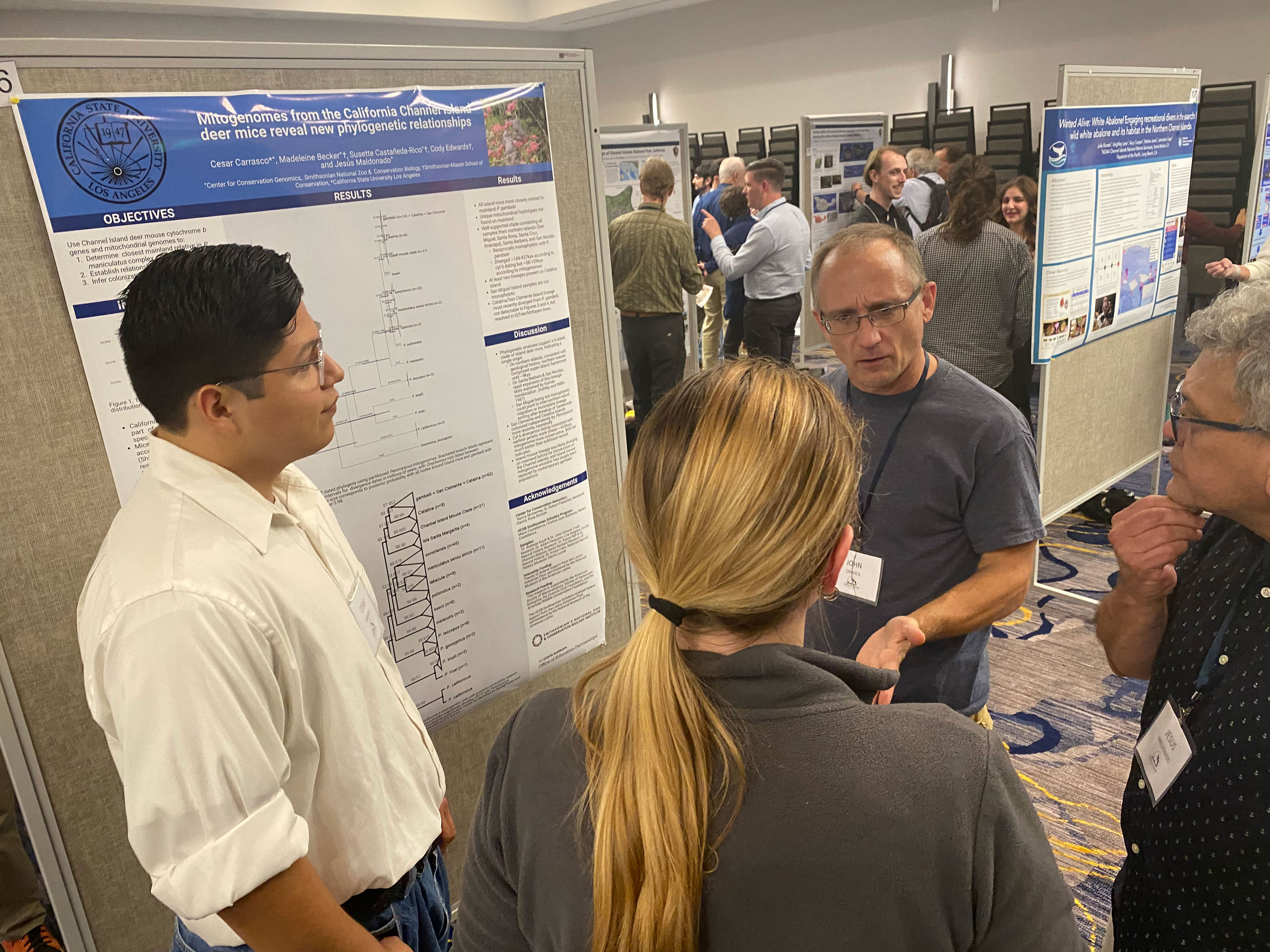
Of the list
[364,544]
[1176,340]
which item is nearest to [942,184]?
[1176,340]

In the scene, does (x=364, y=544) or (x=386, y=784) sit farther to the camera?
(x=364, y=544)

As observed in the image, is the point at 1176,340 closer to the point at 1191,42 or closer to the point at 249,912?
the point at 1191,42

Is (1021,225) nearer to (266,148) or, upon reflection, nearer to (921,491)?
(921,491)

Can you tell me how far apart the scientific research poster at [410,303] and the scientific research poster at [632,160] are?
13.5ft

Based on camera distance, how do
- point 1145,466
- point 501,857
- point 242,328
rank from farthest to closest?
point 1145,466
point 242,328
point 501,857

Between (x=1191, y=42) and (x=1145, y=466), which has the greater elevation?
(x=1191, y=42)

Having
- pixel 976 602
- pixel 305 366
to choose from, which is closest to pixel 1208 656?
pixel 976 602

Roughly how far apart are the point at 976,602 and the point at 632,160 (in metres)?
4.82

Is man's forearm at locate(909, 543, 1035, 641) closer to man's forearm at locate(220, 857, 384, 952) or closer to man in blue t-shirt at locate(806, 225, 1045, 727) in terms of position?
man in blue t-shirt at locate(806, 225, 1045, 727)

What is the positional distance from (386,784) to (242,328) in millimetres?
647

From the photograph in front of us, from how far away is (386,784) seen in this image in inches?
47.6

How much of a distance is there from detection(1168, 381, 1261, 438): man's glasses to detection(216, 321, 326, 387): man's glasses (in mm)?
1201

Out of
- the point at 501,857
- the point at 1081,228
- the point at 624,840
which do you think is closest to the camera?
the point at 624,840

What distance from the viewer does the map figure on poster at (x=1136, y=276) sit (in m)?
3.38
